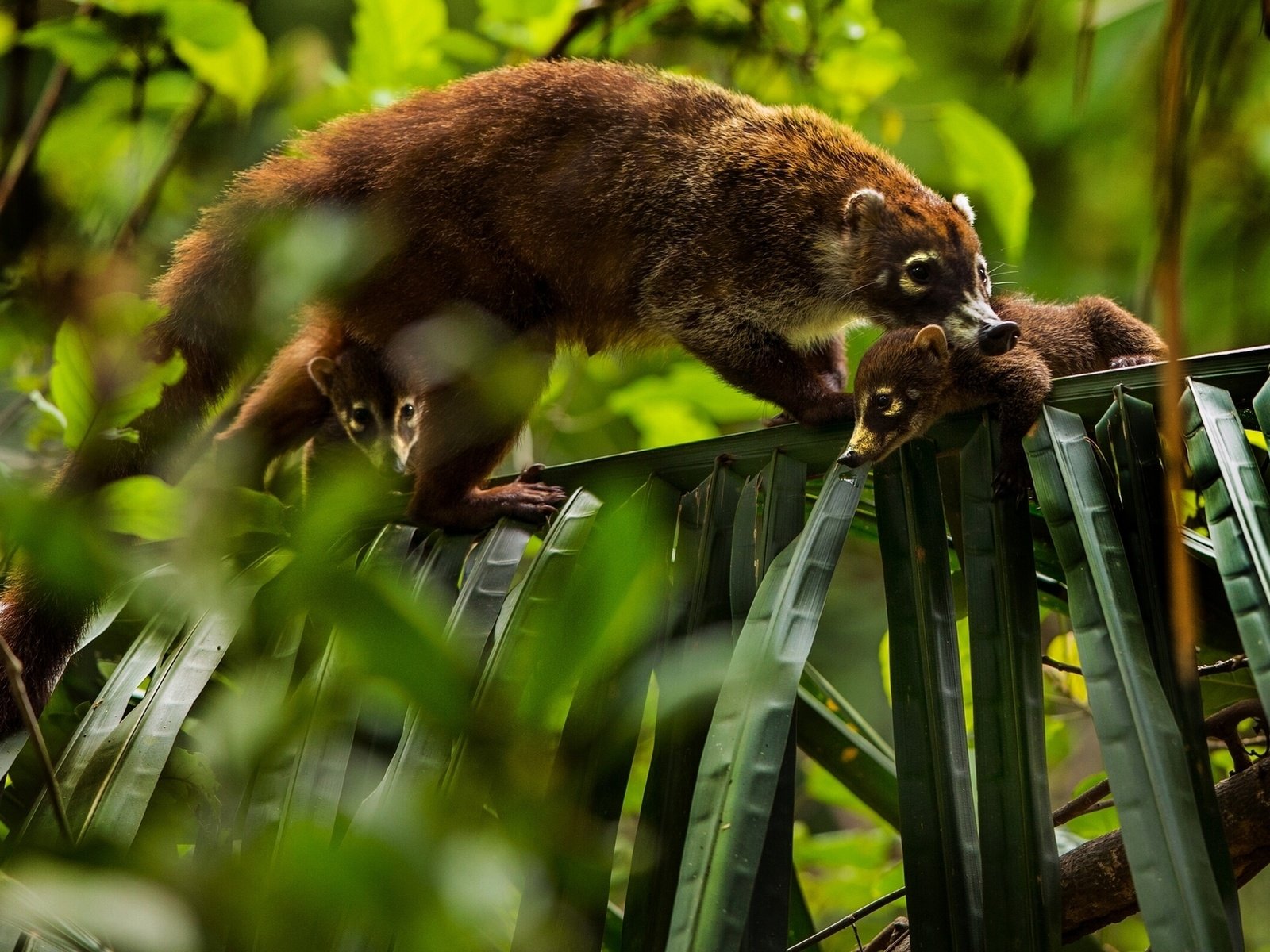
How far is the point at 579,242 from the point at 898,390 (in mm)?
1350

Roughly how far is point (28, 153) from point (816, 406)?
2.86m

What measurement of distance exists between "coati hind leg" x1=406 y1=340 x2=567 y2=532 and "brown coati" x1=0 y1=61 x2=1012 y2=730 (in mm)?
11

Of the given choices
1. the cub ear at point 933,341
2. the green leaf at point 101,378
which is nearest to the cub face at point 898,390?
the cub ear at point 933,341

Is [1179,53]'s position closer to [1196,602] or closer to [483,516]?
[1196,602]

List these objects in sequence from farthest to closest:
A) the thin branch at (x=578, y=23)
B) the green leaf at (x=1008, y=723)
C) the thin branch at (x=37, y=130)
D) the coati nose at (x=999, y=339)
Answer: the thin branch at (x=578, y=23) < the thin branch at (x=37, y=130) < the coati nose at (x=999, y=339) < the green leaf at (x=1008, y=723)

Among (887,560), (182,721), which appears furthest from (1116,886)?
(182,721)

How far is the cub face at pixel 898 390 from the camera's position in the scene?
2674mm

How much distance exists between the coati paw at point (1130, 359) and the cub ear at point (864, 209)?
0.91 meters

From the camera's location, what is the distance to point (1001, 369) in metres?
3.10

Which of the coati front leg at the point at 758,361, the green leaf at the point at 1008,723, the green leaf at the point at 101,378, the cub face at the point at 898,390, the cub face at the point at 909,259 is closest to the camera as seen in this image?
the green leaf at the point at 101,378

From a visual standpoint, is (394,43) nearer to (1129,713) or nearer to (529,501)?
(529,501)

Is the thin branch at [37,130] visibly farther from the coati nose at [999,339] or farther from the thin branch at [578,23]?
the coati nose at [999,339]

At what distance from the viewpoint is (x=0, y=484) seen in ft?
3.28

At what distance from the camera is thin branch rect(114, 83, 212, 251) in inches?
170
